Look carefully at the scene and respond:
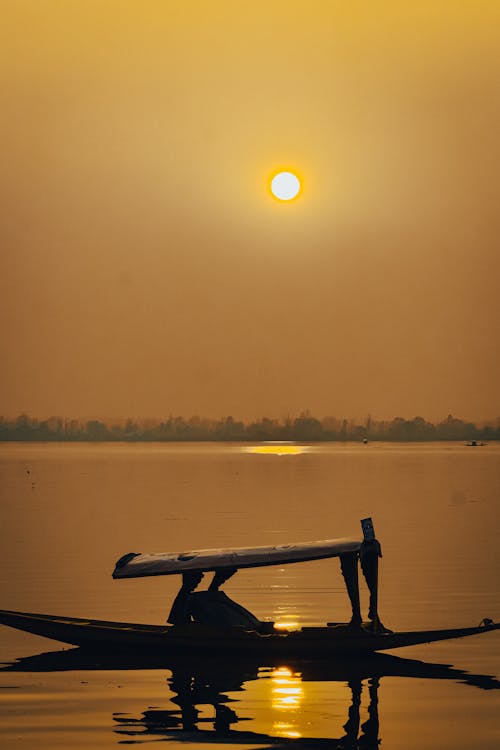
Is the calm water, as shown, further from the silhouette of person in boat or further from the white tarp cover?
the white tarp cover

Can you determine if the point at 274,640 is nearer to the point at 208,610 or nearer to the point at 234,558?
the point at 208,610

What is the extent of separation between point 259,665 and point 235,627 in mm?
1105

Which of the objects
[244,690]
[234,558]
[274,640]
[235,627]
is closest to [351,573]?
[274,640]

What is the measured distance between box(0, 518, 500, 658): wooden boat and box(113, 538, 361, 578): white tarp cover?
0.03m

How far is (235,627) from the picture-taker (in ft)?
110

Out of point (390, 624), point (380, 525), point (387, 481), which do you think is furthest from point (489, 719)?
point (387, 481)

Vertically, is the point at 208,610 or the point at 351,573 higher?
the point at 351,573

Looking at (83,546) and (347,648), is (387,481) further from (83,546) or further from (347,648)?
(347,648)

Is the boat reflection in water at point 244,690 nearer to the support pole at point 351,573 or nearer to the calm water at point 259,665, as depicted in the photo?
the calm water at point 259,665

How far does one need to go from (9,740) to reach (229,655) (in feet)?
27.9

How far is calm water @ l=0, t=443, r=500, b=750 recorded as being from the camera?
27578 millimetres

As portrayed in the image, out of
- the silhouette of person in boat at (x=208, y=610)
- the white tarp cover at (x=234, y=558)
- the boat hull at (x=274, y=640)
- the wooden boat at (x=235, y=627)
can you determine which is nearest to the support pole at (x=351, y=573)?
the wooden boat at (x=235, y=627)

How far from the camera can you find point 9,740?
26312 mm

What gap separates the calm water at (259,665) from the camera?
27.6m
